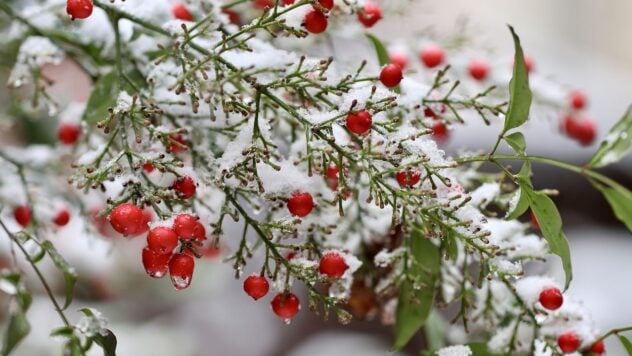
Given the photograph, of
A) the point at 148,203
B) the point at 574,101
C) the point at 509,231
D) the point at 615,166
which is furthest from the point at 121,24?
the point at 615,166

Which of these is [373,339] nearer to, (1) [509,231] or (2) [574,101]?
(2) [574,101]

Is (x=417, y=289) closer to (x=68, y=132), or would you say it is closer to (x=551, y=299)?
(x=551, y=299)

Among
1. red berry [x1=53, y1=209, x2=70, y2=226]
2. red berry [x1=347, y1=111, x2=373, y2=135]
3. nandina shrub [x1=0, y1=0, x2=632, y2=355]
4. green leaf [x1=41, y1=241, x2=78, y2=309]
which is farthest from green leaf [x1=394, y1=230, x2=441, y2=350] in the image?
red berry [x1=53, y1=209, x2=70, y2=226]

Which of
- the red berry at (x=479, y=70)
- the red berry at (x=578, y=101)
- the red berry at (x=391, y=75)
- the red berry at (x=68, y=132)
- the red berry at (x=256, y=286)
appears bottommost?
the red berry at (x=68, y=132)

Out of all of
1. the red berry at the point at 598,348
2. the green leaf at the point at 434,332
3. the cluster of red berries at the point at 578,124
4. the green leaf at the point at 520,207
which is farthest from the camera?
the cluster of red berries at the point at 578,124

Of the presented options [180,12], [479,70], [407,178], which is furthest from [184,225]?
[479,70]

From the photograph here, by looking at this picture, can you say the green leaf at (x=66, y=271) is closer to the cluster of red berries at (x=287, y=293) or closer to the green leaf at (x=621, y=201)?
the cluster of red berries at (x=287, y=293)

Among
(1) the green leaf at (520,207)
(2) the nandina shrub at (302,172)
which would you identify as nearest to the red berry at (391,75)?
(2) the nandina shrub at (302,172)
